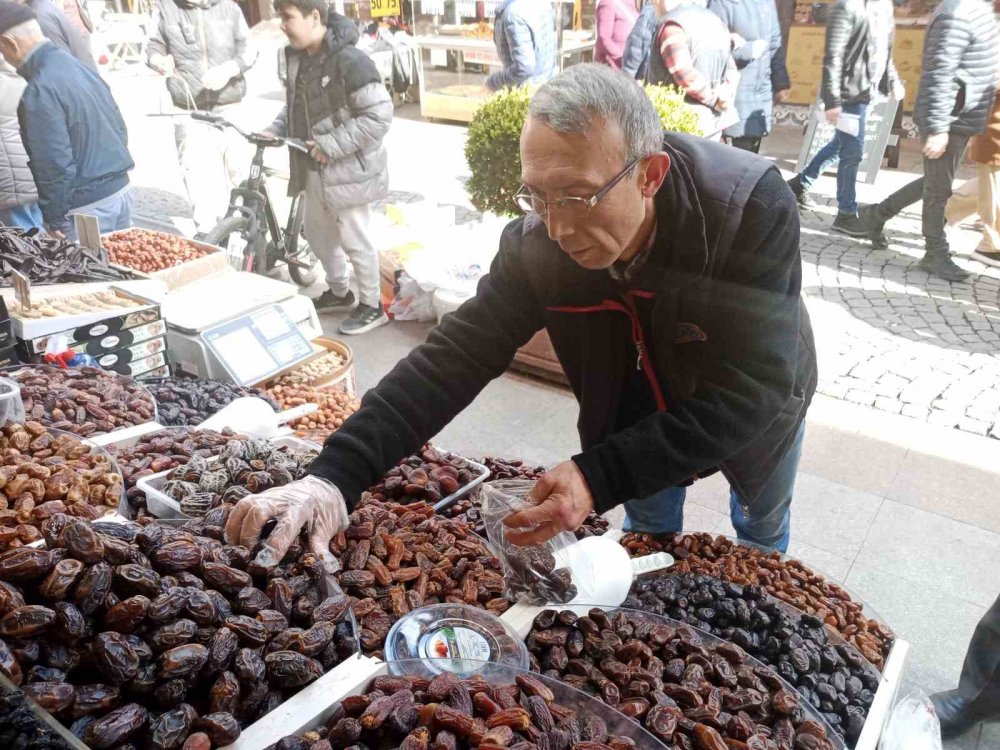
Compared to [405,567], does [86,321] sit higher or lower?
higher

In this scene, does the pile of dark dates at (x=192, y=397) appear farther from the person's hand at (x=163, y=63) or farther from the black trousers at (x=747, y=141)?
the black trousers at (x=747, y=141)

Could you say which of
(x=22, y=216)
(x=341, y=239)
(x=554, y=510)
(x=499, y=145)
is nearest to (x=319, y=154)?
(x=341, y=239)

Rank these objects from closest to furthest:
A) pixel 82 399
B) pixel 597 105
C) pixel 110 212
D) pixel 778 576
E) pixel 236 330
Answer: pixel 597 105
pixel 778 576
pixel 82 399
pixel 236 330
pixel 110 212

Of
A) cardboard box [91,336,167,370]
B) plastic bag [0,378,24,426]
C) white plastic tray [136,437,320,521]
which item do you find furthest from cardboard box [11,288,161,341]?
white plastic tray [136,437,320,521]

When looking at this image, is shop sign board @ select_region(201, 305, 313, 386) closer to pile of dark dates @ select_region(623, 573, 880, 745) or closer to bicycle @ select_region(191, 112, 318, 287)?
bicycle @ select_region(191, 112, 318, 287)

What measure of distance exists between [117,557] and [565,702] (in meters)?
0.83

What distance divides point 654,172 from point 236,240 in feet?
15.7

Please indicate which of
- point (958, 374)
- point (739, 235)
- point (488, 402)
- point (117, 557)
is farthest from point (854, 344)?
point (117, 557)

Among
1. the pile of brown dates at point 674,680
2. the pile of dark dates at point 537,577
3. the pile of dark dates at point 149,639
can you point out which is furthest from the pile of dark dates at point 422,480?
the pile of dark dates at point 149,639

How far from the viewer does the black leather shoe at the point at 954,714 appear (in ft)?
8.18

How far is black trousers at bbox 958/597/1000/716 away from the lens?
2.35 metres

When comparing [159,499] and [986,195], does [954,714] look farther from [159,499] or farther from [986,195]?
[986,195]

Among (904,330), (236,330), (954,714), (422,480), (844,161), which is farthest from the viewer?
Result: (844,161)

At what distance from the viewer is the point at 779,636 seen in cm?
185
